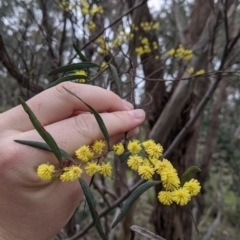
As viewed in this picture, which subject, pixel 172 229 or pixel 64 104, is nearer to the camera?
pixel 64 104

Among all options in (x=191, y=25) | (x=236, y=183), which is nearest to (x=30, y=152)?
(x=191, y=25)

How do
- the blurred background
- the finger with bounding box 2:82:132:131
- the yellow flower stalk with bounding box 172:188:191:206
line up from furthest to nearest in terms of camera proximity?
the blurred background → the finger with bounding box 2:82:132:131 → the yellow flower stalk with bounding box 172:188:191:206

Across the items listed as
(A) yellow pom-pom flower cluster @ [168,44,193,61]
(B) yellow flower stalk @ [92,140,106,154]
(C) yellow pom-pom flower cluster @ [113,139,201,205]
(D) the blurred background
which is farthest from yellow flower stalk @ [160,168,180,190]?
(A) yellow pom-pom flower cluster @ [168,44,193,61]

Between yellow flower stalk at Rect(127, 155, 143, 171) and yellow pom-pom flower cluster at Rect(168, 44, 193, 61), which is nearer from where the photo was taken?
yellow flower stalk at Rect(127, 155, 143, 171)

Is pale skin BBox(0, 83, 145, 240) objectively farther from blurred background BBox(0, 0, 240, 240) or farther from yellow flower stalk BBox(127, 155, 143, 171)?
blurred background BBox(0, 0, 240, 240)

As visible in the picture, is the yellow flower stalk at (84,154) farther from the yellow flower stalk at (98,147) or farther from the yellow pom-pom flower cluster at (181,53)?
the yellow pom-pom flower cluster at (181,53)

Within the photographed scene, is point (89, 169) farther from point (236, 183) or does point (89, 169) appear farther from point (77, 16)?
point (236, 183)

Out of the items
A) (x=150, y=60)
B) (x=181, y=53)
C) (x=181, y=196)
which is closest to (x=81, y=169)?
(x=181, y=196)

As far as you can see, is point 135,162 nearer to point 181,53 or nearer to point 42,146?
point 42,146
